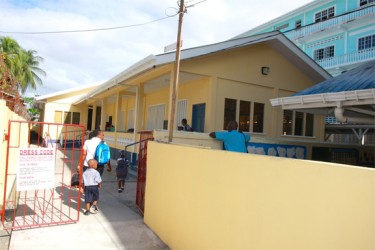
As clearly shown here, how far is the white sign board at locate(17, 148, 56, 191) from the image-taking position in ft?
17.2

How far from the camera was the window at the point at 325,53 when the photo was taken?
2461cm

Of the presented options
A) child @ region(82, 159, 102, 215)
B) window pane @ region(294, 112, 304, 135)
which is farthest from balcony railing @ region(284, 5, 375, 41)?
child @ region(82, 159, 102, 215)

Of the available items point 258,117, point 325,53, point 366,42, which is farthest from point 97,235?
point 325,53

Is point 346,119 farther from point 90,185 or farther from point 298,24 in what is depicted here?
point 298,24

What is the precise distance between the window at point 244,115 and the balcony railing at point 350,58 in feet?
43.5

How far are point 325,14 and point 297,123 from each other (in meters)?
16.9

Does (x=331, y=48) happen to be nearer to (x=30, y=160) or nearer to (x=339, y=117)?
(x=339, y=117)

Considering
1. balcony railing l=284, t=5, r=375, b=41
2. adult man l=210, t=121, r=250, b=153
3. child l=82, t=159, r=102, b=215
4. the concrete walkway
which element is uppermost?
balcony railing l=284, t=5, r=375, b=41

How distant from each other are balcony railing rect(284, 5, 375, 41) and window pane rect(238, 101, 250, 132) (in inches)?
617

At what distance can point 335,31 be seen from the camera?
23.9 m

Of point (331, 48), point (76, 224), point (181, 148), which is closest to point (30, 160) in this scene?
point (76, 224)

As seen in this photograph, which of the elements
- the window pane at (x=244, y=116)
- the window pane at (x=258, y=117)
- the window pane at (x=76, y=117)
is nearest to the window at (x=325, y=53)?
the window pane at (x=258, y=117)

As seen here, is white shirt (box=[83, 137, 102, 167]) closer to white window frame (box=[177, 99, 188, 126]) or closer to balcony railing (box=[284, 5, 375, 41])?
white window frame (box=[177, 99, 188, 126])

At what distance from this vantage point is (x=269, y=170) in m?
3.00
